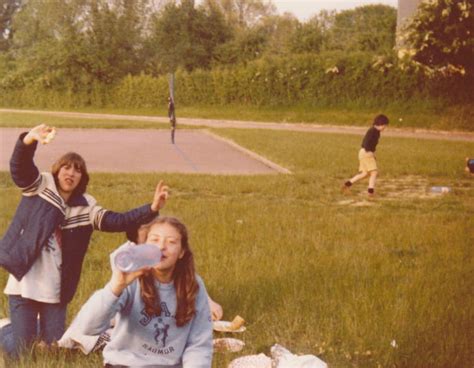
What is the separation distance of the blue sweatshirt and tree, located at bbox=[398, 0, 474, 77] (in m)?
1.08

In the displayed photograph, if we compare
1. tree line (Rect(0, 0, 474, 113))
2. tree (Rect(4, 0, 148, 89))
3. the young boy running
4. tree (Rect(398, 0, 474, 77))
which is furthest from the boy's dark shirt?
tree (Rect(4, 0, 148, 89))

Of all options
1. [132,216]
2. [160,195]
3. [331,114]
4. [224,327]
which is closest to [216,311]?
[224,327]

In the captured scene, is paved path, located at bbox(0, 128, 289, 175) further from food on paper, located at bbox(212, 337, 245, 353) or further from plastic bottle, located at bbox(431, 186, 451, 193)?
plastic bottle, located at bbox(431, 186, 451, 193)

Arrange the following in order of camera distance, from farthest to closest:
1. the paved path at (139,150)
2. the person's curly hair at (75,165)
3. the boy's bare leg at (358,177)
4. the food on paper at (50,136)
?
1. the boy's bare leg at (358,177)
2. the paved path at (139,150)
3. the person's curly hair at (75,165)
4. the food on paper at (50,136)

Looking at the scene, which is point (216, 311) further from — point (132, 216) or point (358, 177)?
point (358, 177)

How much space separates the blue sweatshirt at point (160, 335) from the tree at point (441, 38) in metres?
1.08

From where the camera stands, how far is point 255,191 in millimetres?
3436

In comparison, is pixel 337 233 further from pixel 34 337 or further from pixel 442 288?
pixel 34 337

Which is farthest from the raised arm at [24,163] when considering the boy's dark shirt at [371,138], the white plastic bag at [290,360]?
the boy's dark shirt at [371,138]

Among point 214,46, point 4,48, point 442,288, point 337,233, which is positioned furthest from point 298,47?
point 337,233

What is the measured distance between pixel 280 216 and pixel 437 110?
1.05m

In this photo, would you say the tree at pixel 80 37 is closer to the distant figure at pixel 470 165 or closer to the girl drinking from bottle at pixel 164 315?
the girl drinking from bottle at pixel 164 315

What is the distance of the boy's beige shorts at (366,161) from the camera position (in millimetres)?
2795

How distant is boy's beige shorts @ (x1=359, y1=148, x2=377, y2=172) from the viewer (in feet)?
9.17
